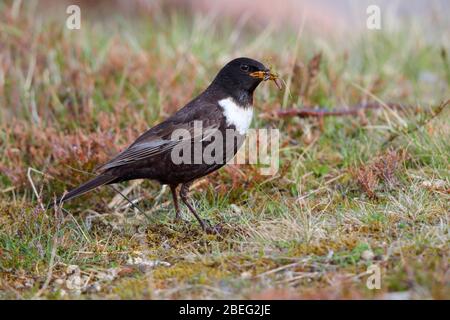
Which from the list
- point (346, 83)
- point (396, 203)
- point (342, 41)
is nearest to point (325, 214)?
point (396, 203)

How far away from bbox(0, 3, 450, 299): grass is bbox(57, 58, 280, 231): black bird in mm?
338

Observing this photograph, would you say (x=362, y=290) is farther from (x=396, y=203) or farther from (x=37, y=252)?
(x=37, y=252)

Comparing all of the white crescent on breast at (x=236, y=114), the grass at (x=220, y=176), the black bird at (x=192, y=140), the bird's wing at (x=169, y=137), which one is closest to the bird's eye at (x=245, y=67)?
the black bird at (x=192, y=140)

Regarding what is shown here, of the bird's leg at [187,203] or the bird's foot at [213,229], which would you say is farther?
the bird's leg at [187,203]

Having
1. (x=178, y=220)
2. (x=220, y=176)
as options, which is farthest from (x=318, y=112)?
(x=178, y=220)

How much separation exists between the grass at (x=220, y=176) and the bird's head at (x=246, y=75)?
2.43ft

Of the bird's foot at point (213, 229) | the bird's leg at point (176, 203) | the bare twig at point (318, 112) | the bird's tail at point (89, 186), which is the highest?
the bare twig at point (318, 112)

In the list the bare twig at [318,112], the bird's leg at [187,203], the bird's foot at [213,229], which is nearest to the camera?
the bird's foot at [213,229]

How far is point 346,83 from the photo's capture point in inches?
306

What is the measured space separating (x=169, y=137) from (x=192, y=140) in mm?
194

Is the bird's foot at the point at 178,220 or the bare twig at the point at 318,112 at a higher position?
the bare twig at the point at 318,112

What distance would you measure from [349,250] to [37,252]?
1.97 metres

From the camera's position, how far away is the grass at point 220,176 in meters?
4.20

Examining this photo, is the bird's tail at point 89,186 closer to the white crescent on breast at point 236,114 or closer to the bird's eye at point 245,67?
the white crescent on breast at point 236,114
